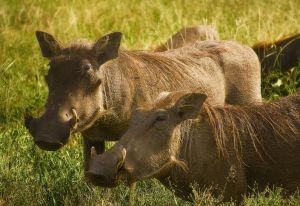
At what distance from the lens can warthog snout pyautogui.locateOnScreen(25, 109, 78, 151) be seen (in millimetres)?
6414

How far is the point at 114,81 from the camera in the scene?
705 centimetres

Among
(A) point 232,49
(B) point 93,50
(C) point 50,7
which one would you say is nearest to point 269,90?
(A) point 232,49

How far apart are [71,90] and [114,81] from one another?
51cm

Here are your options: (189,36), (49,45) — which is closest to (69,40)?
(189,36)

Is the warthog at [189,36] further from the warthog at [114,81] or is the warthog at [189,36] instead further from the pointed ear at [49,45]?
the pointed ear at [49,45]

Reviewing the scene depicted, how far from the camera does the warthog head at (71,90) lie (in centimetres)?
647

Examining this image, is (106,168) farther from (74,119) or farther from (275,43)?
(275,43)

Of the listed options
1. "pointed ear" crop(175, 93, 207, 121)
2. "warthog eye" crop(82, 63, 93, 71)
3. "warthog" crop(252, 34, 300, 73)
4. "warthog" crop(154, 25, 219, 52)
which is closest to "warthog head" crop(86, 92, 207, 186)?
"pointed ear" crop(175, 93, 207, 121)

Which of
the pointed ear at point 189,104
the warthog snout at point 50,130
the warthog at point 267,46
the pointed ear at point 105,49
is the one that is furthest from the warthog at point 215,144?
the warthog at point 267,46

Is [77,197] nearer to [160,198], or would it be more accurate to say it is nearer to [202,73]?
[160,198]

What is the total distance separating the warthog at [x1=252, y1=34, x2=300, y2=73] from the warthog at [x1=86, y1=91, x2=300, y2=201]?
3.09 m

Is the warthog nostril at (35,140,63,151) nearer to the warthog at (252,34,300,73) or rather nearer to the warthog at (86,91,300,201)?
the warthog at (86,91,300,201)

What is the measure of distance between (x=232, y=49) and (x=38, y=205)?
2.32 metres

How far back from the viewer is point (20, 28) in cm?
1126
